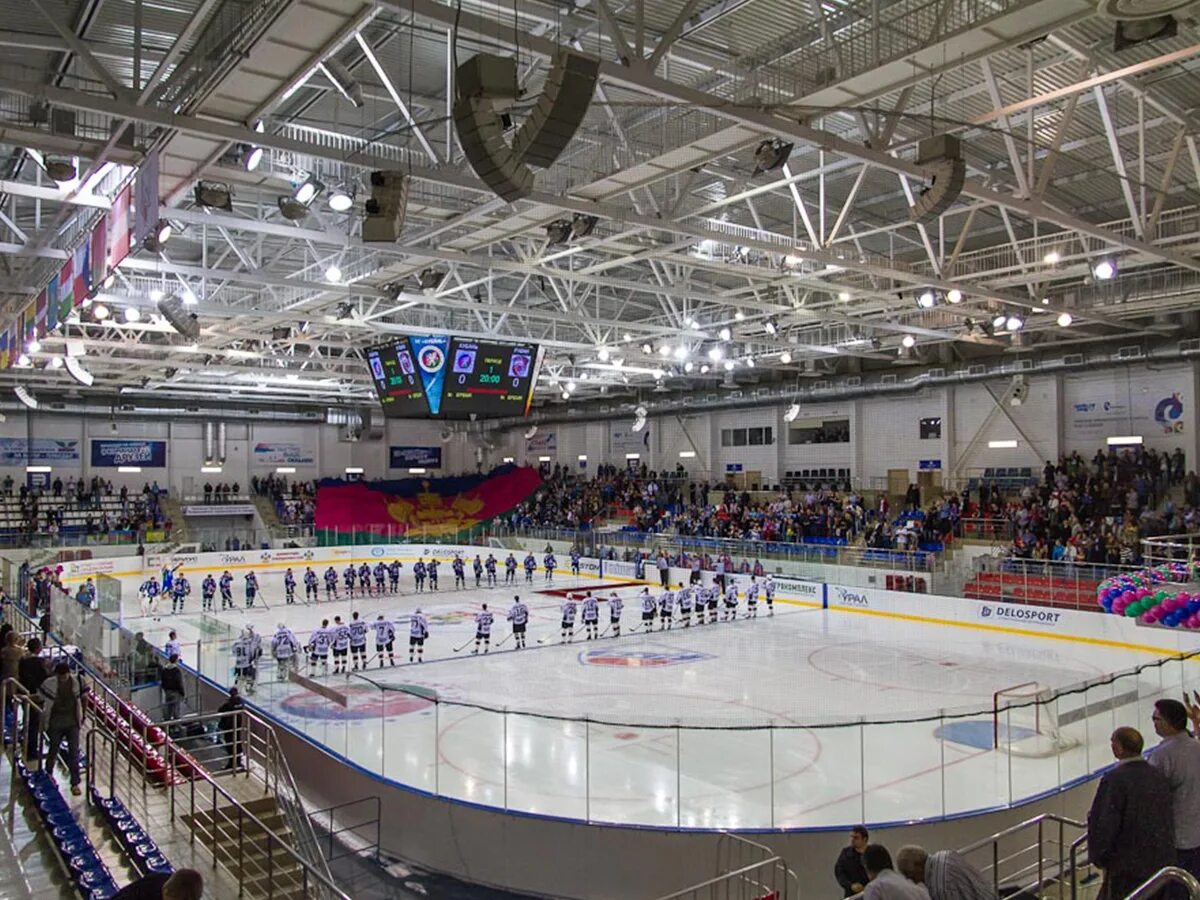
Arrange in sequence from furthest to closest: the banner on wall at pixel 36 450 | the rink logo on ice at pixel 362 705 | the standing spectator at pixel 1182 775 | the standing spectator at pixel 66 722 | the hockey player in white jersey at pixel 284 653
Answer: the banner on wall at pixel 36 450 → the hockey player in white jersey at pixel 284 653 → the rink logo on ice at pixel 362 705 → the standing spectator at pixel 66 722 → the standing spectator at pixel 1182 775

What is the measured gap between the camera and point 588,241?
15.3 meters

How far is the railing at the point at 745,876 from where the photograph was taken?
7.87 meters

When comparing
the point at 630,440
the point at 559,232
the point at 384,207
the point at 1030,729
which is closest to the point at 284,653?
the point at 384,207

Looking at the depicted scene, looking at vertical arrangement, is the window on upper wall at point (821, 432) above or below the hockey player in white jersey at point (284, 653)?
above

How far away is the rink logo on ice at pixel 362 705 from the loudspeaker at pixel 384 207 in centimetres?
479

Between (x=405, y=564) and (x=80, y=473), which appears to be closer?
(x=405, y=564)

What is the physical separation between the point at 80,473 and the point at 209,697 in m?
35.7

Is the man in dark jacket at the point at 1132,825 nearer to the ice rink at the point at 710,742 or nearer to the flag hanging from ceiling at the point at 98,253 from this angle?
the ice rink at the point at 710,742

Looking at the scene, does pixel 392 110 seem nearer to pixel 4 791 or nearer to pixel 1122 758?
pixel 4 791

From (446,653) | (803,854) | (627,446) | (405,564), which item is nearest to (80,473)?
(405,564)

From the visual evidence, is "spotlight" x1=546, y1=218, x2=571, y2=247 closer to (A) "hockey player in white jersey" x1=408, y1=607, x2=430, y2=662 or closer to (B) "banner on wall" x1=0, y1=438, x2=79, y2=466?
(A) "hockey player in white jersey" x1=408, y1=607, x2=430, y2=662

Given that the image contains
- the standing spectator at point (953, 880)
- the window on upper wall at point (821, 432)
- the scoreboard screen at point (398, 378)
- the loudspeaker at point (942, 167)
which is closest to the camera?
the standing spectator at point (953, 880)

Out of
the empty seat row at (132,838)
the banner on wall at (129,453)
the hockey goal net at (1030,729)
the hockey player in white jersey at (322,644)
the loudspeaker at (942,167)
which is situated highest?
the loudspeaker at (942,167)

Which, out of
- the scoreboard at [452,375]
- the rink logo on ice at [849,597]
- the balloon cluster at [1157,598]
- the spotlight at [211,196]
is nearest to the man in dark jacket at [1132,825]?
the balloon cluster at [1157,598]
